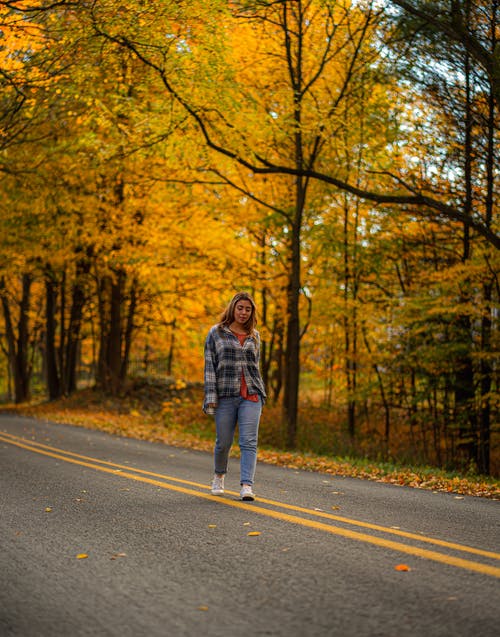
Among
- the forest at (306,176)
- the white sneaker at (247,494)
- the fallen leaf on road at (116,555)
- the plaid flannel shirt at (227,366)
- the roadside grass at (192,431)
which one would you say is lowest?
the roadside grass at (192,431)

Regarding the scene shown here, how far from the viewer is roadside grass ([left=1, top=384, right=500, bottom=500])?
995 cm

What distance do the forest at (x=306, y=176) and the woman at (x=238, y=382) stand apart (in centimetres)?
529

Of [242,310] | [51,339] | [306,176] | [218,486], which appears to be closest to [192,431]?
[306,176]

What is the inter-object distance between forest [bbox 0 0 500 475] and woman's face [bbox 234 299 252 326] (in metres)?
5.23

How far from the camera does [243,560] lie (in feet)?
15.5

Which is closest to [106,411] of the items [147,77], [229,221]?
[229,221]

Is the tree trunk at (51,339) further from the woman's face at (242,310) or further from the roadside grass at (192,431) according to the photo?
the woman's face at (242,310)

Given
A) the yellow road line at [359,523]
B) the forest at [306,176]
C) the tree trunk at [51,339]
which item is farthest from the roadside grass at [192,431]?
the yellow road line at [359,523]

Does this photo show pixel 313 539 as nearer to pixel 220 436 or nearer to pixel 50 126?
pixel 220 436

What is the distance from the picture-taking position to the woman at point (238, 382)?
23.4ft

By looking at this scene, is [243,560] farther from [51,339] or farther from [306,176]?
[51,339]

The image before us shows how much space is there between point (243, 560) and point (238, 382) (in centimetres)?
258

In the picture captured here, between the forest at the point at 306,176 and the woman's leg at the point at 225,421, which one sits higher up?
the forest at the point at 306,176

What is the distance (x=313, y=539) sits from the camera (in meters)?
5.34
